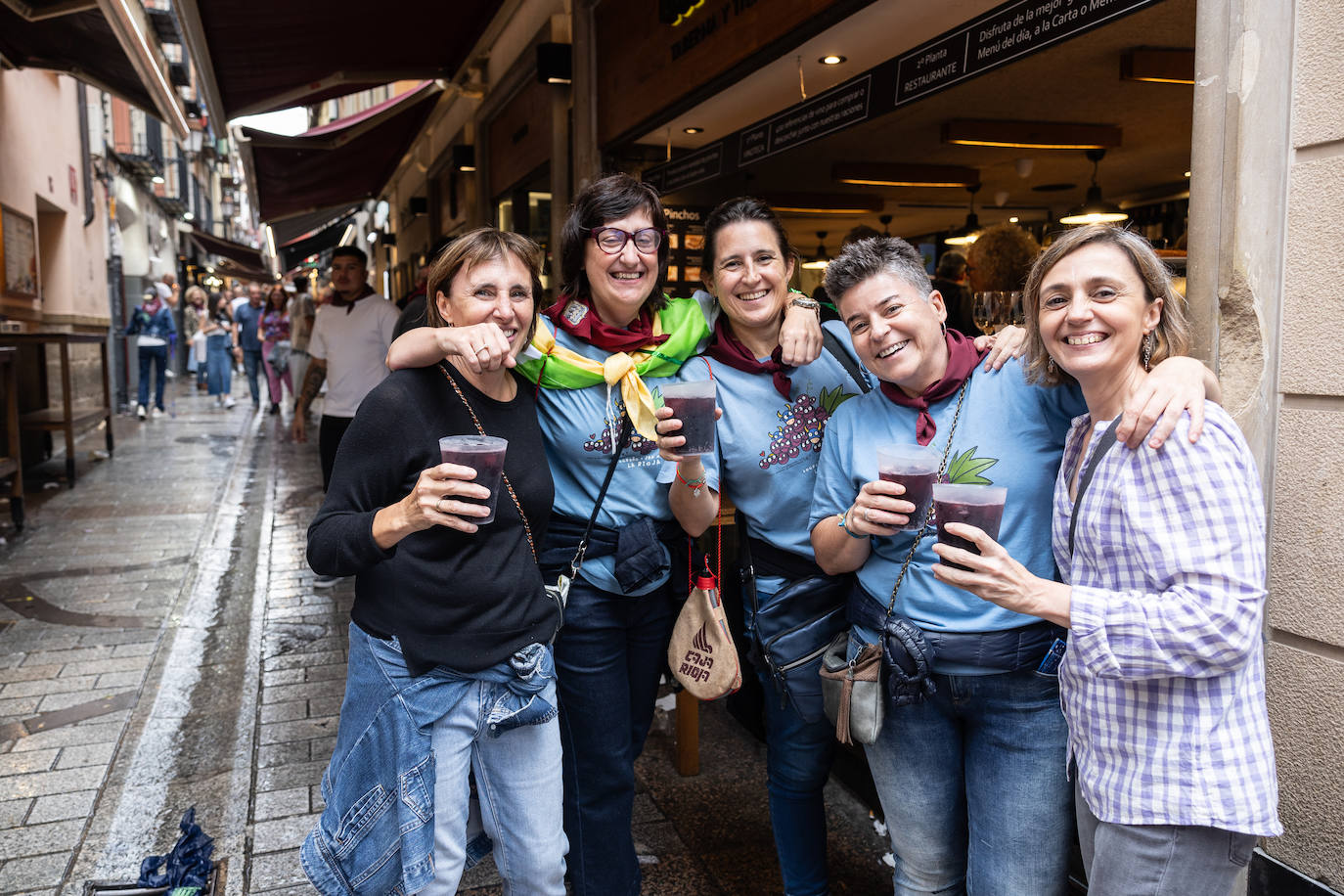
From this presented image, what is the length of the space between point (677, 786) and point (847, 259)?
7.74 ft

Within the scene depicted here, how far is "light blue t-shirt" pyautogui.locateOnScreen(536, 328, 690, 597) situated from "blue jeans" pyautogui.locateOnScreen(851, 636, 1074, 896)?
0.79m

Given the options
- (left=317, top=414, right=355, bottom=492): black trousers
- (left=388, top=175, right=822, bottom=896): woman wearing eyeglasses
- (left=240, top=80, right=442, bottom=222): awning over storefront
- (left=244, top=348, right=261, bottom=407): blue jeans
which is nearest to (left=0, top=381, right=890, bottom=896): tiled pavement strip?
(left=388, top=175, right=822, bottom=896): woman wearing eyeglasses

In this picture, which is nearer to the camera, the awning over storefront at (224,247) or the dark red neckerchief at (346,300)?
the dark red neckerchief at (346,300)

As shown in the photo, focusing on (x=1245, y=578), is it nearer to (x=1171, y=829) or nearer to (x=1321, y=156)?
(x=1171, y=829)

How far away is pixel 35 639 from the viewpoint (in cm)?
513

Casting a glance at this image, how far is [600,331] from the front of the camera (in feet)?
8.16

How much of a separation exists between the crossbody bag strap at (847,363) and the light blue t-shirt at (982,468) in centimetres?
28

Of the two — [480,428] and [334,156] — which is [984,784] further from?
[334,156]

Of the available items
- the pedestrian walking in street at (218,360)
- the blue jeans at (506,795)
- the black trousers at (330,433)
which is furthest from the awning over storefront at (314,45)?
the pedestrian walking in street at (218,360)

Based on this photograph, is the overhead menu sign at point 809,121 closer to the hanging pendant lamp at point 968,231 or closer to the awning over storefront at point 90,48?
the awning over storefront at point 90,48

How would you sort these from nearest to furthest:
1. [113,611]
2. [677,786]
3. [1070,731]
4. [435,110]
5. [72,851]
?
[1070,731] → [72,851] → [677,786] → [113,611] → [435,110]

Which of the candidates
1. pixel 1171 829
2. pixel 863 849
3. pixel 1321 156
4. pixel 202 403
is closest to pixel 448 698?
pixel 1171 829

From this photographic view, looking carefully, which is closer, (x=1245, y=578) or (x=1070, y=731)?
(x=1245, y=578)

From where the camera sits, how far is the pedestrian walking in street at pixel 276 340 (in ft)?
51.0
